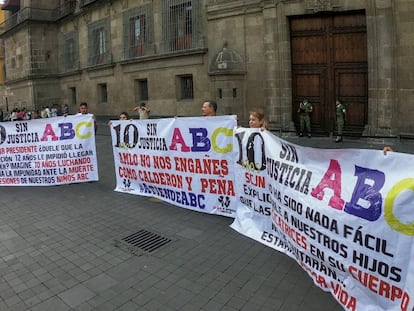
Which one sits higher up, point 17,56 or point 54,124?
point 17,56

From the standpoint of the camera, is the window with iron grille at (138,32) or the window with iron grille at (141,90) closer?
the window with iron grille at (138,32)

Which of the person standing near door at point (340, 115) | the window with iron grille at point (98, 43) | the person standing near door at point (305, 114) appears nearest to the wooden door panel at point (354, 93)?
the person standing near door at point (340, 115)

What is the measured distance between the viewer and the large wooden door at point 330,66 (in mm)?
13953

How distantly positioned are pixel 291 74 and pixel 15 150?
10.6 m

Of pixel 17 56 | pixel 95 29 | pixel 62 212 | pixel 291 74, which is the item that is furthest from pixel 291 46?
pixel 17 56

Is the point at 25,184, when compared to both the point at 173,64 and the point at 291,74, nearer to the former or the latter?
the point at 291,74

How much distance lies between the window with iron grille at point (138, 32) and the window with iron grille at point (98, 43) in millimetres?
2417

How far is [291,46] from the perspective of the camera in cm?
1525

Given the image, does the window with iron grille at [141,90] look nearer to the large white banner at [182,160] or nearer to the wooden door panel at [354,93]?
the wooden door panel at [354,93]

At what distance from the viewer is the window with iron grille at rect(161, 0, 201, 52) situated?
18.3m

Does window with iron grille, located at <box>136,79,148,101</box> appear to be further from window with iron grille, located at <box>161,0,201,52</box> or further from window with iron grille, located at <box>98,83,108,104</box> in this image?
window with iron grille, located at <box>98,83,108,104</box>

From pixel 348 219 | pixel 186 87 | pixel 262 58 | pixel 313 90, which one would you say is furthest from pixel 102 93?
pixel 348 219

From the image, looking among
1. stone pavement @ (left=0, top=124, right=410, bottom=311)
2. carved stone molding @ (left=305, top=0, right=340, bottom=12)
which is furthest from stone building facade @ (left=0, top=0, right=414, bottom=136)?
stone pavement @ (left=0, top=124, right=410, bottom=311)

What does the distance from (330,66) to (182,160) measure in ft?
33.0
